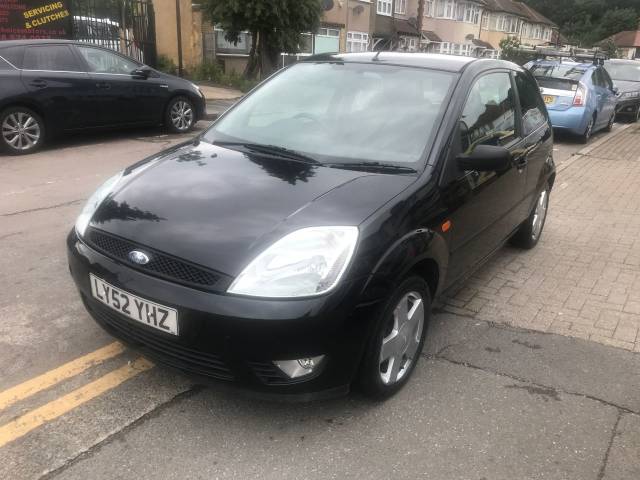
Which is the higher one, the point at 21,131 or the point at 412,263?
the point at 412,263

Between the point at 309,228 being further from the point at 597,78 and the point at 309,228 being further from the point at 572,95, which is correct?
the point at 597,78

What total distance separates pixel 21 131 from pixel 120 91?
5.58 ft

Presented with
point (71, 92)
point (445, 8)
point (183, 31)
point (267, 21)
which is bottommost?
point (71, 92)

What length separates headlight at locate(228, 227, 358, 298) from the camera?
239cm

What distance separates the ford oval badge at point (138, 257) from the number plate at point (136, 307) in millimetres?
150

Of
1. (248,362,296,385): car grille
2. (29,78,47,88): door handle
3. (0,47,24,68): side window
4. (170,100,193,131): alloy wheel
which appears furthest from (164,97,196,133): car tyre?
(248,362,296,385): car grille

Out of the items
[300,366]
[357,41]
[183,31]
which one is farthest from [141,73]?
[357,41]

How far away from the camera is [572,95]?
11.4 meters

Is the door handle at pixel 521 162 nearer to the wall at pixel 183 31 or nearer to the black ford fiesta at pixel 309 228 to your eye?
the black ford fiesta at pixel 309 228

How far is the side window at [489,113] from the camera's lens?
138 inches

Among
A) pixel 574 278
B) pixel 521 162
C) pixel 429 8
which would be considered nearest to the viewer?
pixel 521 162

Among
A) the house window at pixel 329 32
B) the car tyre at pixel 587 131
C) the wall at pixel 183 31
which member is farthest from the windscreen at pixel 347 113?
the house window at pixel 329 32

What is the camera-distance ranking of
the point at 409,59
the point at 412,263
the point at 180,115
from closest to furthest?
the point at 412,263 < the point at 409,59 < the point at 180,115

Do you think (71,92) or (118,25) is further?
(118,25)
